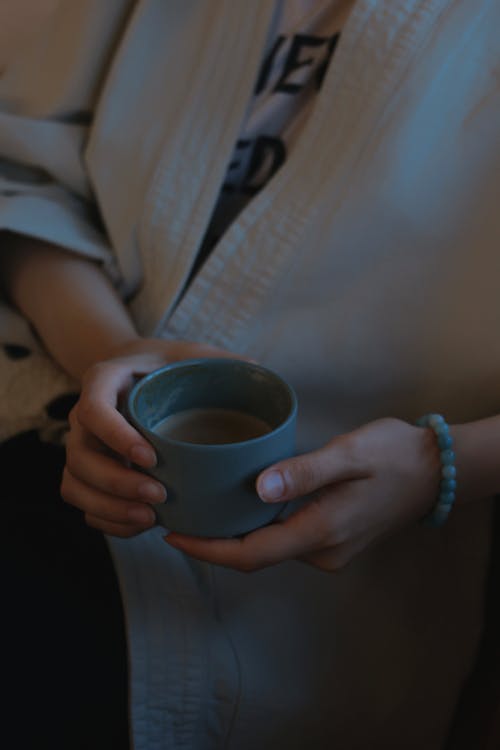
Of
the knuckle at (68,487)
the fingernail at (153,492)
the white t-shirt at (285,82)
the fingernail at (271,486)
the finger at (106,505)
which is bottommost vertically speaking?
the knuckle at (68,487)

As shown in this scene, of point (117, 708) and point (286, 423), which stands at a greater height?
point (286, 423)

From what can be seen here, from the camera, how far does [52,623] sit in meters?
0.64

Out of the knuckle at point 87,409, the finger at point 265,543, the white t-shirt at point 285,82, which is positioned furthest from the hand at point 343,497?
the white t-shirt at point 285,82

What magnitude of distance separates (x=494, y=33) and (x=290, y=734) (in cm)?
66

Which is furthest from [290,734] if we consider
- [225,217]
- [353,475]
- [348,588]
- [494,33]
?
[494,33]

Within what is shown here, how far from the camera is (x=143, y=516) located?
52 centimetres

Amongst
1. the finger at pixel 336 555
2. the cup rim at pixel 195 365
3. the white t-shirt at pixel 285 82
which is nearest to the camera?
the cup rim at pixel 195 365

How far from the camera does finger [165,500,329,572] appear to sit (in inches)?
20.0

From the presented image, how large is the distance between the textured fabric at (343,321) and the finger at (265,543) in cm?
15

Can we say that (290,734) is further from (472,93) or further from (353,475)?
(472,93)

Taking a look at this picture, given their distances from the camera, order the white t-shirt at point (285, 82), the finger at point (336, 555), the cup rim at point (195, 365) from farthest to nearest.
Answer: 1. the white t-shirt at point (285, 82)
2. the finger at point (336, 555)
3. the cup rim at point (195, 365)

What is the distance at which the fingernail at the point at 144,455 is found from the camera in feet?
1.53

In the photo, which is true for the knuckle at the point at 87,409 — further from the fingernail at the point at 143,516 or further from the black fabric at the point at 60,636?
the black fabric at the point at 60,636

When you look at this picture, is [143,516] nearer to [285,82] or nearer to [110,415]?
[110,415]
